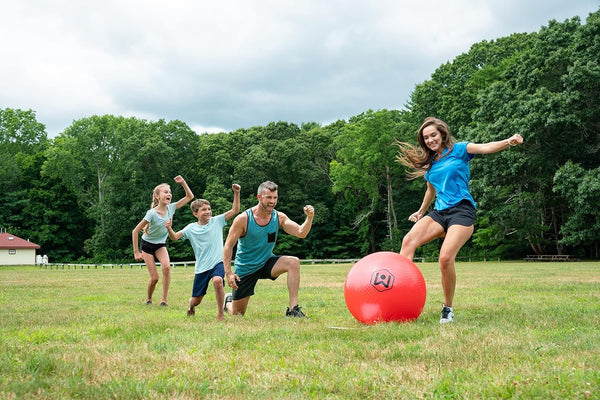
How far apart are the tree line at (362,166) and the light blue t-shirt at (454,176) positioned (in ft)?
90.2

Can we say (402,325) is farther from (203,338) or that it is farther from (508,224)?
(508,224)

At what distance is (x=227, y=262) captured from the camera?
7.11m

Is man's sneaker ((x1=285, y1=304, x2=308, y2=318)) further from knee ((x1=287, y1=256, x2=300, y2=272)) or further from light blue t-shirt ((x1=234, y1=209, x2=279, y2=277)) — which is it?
light blue t-shirt ((x1=234, y1=209, x2=279, y2=277))

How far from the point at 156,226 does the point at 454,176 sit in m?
5.75

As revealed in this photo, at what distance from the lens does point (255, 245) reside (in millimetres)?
7711

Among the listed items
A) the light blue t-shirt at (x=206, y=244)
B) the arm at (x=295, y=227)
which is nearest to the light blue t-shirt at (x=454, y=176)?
the arm at (x=295, y=227)

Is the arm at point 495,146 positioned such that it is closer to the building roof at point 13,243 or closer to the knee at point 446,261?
the knee at point 446,261

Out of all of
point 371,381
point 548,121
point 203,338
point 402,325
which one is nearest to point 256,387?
point 371,381

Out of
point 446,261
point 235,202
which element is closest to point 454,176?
point 446,261

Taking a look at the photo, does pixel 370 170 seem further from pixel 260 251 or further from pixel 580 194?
pixel 260 251

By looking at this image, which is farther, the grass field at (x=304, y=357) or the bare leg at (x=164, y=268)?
the bare leg at (x=164, y=268)

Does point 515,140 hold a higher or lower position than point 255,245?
higher

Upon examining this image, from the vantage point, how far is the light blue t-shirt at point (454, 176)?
7027 millimetres

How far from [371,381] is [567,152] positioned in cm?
3689
